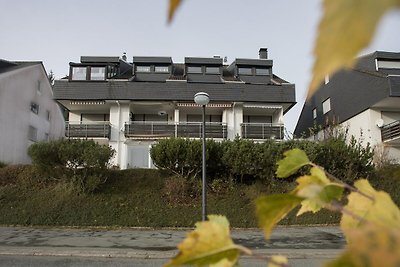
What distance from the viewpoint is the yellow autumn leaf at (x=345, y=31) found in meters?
0.30

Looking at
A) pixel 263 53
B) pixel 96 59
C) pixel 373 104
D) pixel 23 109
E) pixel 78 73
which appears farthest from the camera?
pixel 263 53

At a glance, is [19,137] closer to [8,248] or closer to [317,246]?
[8,248]

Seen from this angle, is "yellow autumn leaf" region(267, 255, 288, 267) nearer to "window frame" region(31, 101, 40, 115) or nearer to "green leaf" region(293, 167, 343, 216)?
"green leaf" region(293, 167, 343, 216)

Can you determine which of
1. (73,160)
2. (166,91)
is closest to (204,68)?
(166,91)

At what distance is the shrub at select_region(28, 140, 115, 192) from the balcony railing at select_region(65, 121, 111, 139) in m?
8.42

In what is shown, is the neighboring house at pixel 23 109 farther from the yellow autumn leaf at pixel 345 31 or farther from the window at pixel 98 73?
the yellow autumn leaf at pixel 345 31

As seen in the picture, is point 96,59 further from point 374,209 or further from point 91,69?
point 374,209

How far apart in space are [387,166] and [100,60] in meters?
20.7

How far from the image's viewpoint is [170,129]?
2698cm

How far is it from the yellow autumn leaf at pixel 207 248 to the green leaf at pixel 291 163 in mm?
275

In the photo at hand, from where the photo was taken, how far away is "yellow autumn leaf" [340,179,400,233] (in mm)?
497

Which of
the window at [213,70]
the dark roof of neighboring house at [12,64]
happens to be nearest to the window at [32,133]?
the dark roof of neighboring house at [12,64]

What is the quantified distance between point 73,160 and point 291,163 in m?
17.6

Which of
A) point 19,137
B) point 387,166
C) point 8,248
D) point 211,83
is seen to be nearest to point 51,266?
point 8,248
